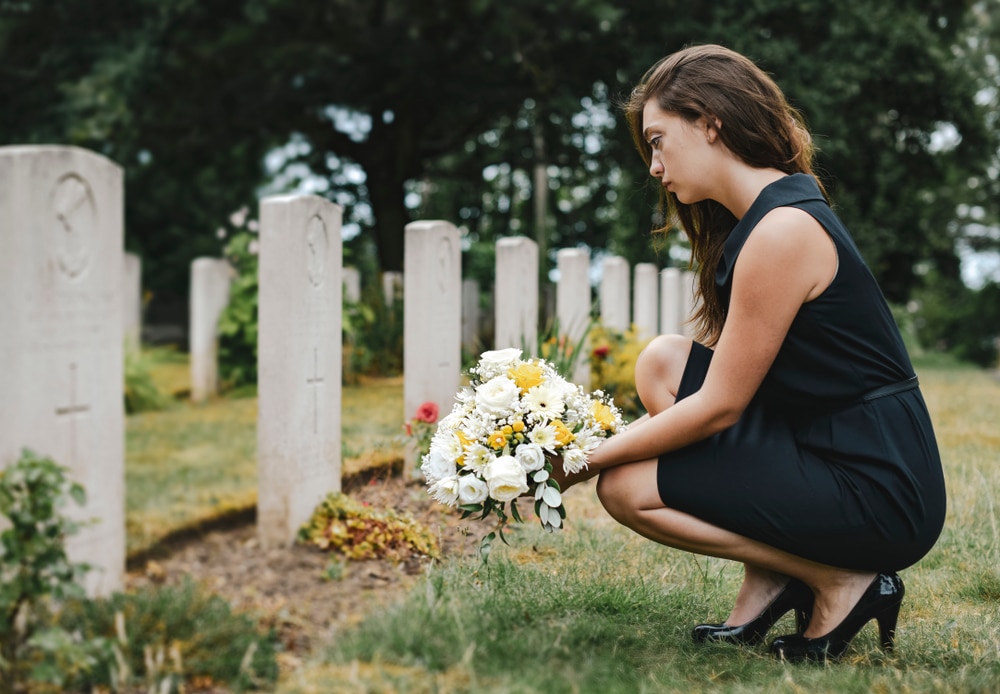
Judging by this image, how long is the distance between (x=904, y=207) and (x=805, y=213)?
15.5m

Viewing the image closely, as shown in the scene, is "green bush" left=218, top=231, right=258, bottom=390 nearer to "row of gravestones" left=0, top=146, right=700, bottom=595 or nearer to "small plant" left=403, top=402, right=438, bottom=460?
"small plant" left=403, top=402, right=438, bottom=460

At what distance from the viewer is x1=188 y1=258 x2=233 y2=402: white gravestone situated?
858cm

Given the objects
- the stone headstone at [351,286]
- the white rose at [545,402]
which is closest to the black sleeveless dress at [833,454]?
the white rose at [545,402]

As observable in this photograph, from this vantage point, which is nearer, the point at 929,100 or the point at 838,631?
the point at 838,631

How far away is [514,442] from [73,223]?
4.36 feet

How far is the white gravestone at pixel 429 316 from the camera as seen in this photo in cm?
488

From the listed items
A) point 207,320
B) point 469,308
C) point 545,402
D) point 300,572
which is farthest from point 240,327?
point 545,402

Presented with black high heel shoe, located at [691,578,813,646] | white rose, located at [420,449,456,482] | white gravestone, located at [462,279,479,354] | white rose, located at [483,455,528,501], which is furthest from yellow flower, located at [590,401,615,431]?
white gravestone, located at [462,279,479,354]

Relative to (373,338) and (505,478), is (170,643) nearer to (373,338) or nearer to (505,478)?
(505,478)

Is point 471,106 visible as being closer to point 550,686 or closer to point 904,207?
point 904,207

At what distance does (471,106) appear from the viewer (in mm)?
15273

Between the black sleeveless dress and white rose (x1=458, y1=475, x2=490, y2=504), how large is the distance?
1.67ft

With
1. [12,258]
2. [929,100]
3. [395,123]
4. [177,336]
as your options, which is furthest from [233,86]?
[12,258]

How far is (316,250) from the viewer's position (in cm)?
391
